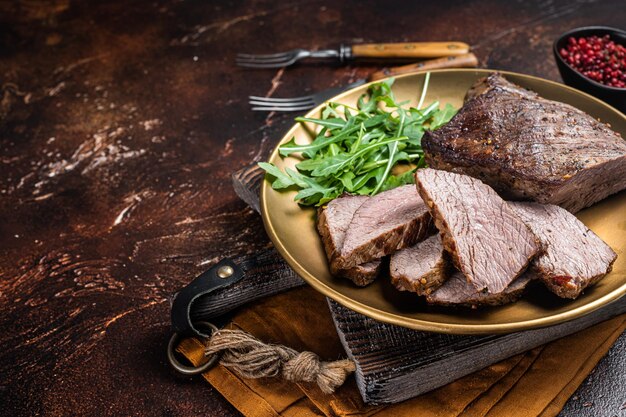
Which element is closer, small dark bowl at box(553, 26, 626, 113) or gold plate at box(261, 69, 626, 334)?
gold plate at box(261, 69, 626, 334)

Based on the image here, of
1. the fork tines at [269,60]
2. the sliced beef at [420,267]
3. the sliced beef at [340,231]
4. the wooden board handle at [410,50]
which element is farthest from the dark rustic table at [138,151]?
the sliced beef at [420,267]

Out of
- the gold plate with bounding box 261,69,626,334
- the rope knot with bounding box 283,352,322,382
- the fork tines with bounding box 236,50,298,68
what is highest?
the fork tines with bounding box 236,50,298,68

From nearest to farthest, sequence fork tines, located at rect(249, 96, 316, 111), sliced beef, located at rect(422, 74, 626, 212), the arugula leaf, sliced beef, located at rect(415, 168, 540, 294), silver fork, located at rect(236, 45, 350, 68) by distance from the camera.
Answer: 1. sliced beef, located at rect(415, 168, 540, 294)
2. sliced beef, located at rect(422, 74, 626, 212)
3. the arugula leaf
4. fork tines, located at rect(249, 96, 316, 111)
5. silver fork, located at rect(236, 45, 350, 68)

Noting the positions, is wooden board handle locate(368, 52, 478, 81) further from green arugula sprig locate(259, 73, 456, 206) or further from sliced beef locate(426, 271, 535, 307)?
sliced beef locate(426, 271, 535, 307)

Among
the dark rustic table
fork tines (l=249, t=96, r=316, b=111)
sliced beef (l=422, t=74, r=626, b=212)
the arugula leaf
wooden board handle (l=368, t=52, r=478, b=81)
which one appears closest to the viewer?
sliced beef (l=422, t=74, r=626, b=212)

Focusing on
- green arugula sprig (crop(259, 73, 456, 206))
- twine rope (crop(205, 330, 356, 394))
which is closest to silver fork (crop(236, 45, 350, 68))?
green arugula sprig (crop(259, 73, 456, 206))

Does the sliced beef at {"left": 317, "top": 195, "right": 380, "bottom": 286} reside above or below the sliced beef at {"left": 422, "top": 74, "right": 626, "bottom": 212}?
below

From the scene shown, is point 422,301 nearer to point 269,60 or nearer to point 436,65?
point 436,65
